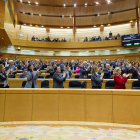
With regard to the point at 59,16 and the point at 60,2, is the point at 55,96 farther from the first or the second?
the point at 59,16

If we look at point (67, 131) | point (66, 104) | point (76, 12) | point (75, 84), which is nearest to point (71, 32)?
point (76, 12)

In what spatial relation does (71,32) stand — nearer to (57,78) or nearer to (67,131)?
(57,78)

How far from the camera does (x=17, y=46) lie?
566 inches

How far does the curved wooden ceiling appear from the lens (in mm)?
14367

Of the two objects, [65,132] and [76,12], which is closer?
[65,132]

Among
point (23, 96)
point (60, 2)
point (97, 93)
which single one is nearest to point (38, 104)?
point (23, 96)

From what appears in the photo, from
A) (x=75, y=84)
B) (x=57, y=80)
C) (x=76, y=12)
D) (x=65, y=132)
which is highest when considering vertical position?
(x=76, y=12)

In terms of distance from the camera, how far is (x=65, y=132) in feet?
7.87

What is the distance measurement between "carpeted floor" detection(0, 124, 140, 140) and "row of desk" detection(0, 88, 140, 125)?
269 millimetres

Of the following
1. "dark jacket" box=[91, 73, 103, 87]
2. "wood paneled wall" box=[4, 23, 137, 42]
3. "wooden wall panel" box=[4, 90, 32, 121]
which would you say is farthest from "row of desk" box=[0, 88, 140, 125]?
"wood paneled wall" box=[4, 23, 137, 42]

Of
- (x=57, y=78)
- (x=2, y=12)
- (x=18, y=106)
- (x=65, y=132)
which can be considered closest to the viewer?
(x=65, y=132)

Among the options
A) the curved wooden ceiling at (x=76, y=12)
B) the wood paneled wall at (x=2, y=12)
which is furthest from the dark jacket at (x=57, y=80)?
the curved wooden ceiling at (x=76, y=12)

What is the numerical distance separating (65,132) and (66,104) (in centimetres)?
68

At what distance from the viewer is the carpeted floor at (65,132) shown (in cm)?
219
